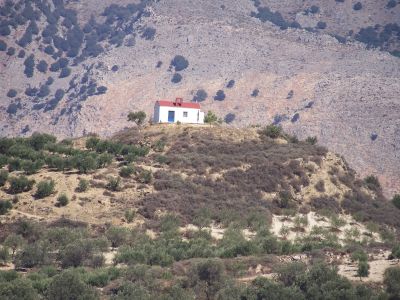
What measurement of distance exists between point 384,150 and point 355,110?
30.6ft

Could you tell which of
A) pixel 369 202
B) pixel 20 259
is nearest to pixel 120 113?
pixel 369 202

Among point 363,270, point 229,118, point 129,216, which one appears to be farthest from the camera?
point 229,118

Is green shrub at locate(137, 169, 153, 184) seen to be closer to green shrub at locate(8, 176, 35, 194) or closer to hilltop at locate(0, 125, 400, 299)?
hilltop at locate(0, 125, 400, 299)

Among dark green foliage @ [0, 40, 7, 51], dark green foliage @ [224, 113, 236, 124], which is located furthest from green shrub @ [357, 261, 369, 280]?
dark green foliage @ [0, 40, 7, 51]

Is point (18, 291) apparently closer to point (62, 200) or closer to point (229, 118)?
point (62, 200)

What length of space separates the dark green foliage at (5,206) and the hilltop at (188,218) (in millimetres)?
288

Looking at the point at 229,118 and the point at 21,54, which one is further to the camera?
the point at 21,54

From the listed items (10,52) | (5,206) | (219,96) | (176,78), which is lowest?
(5,206)

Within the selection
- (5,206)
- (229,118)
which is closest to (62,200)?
(5,206)

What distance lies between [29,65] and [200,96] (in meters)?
32.0

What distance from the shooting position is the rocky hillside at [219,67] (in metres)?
118

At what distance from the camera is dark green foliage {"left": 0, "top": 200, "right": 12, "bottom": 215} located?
5879 cm

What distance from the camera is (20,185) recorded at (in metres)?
63.2

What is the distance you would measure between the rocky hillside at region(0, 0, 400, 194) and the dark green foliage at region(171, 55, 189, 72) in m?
0.20
